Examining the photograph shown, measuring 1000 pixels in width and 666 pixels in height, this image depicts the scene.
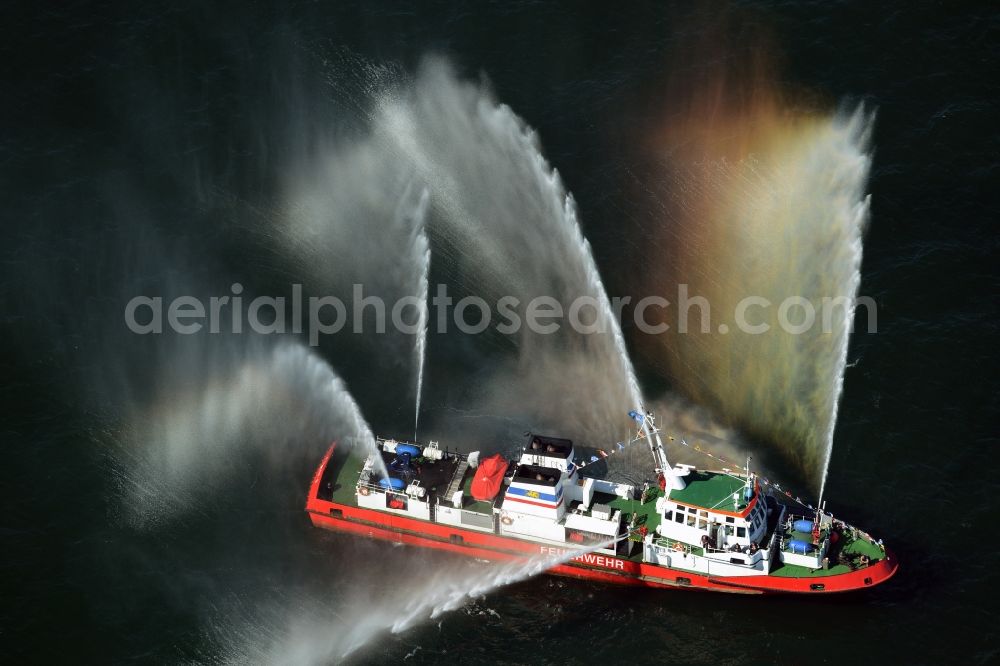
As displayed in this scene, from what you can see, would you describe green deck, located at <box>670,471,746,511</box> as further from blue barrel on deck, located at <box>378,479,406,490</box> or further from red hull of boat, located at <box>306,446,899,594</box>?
blue barrel on deck, located at <box>378,479,406,490</box>

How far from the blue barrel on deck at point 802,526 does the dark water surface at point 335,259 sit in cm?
488

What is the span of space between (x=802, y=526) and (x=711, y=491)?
662cm

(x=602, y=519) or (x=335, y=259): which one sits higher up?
(x=335, y=259)

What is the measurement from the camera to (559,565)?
10169 centimetres

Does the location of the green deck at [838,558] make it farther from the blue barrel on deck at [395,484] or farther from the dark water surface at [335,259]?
the blue barrel on deck at [395,484]

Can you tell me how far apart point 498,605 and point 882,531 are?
2784 cm

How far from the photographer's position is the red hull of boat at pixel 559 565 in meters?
96.9

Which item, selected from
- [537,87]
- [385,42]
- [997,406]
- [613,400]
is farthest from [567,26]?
[997,406]

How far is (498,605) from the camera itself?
329 feet

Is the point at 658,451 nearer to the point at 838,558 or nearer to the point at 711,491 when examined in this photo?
the point at 711,491

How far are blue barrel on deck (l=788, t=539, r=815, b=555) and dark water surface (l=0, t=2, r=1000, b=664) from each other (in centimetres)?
391

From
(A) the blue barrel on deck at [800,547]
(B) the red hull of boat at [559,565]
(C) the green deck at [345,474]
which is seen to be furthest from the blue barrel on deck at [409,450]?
(A) the blue barrel on deck at [800,547]

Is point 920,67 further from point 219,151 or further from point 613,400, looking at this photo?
point 219,151

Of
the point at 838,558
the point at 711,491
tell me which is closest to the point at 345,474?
the point at 711,491
